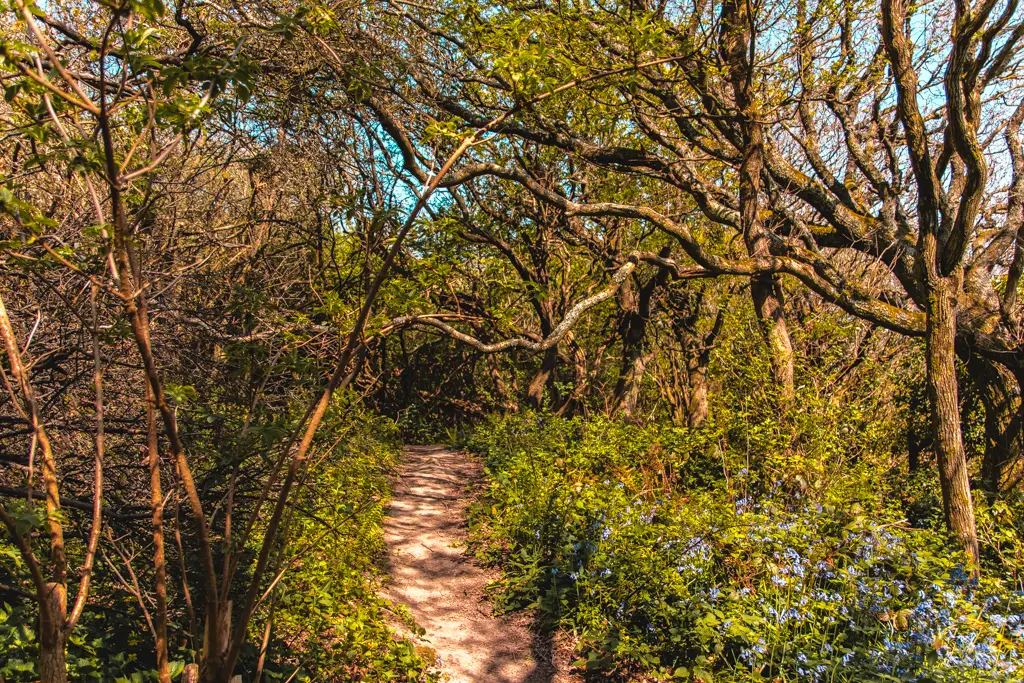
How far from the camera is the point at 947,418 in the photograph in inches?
231

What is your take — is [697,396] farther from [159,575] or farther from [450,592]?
[159,575]

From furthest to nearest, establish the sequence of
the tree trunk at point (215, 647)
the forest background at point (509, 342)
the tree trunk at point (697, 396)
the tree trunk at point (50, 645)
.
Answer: the tree trunk at point (697, 396) → the forest background at point (509, 342) → the tree trunk at point (215, 647) → the tree trunk at point (50, 645)

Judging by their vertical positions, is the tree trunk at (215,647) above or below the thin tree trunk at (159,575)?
below

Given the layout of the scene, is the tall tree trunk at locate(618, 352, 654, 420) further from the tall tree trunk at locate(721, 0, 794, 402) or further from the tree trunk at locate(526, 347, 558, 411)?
the tall tree trunk at locate(721, 0, 794, 402)

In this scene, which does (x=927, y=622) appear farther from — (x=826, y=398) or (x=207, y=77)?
(x=207, y=77)

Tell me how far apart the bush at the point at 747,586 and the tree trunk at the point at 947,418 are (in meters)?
0.23

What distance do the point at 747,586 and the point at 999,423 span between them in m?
4.07

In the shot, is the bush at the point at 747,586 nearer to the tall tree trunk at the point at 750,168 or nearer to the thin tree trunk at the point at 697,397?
the tall tree trunk at the point at 750,168

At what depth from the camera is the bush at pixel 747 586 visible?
4.23m

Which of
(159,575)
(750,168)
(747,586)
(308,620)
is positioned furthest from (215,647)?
(750,168)

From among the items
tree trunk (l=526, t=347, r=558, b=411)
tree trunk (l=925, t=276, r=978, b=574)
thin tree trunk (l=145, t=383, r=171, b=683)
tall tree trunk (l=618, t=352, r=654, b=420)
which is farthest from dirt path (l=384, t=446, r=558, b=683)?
tree trunk (l=925, t=276, r=978, b=574)

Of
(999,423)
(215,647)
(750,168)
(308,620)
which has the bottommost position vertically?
(308,620)

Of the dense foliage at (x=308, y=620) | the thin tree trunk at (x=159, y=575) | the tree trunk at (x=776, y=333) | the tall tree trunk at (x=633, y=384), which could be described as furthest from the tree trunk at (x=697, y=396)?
the thin tree trunk at (x=159, y=575)

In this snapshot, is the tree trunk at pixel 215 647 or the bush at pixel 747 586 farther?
the bush at pixel 747 586
